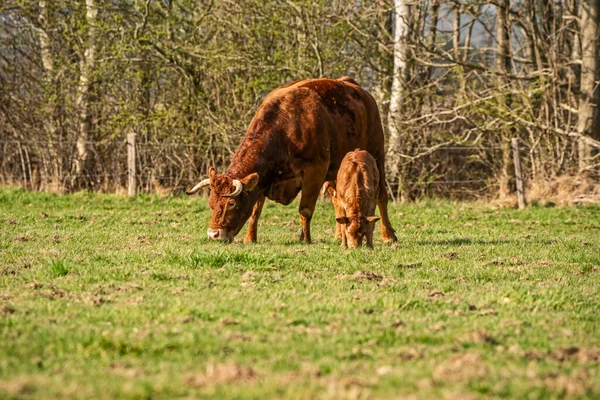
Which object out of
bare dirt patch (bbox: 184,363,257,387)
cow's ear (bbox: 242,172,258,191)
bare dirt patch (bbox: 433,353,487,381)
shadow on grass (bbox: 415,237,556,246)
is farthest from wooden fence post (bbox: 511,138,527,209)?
bare dirt patch (bbox: 184,363,257,387)

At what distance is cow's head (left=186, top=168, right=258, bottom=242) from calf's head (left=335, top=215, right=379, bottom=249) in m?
1.56

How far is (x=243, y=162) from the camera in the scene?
43.1ft

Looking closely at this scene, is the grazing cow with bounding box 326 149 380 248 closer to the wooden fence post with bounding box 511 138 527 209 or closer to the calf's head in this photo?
the calf's head

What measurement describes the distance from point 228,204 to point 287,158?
4.27ft

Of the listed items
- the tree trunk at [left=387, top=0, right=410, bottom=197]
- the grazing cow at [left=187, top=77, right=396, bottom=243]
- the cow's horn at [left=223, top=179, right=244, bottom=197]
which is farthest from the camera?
the tree trunk at [left=387, top=0, right=410, bottom=197]

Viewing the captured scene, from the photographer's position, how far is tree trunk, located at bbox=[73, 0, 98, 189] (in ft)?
79.4

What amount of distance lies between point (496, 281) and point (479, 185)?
16.7m

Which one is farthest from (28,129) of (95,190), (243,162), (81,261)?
(81,261)

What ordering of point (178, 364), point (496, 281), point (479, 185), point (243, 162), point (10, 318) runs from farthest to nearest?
1. point (479, 185)
2. point (243, 162)
3. point (496, 281)
4. point (10, 318)
5. point (178, 364)

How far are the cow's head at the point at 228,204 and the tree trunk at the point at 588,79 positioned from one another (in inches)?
464

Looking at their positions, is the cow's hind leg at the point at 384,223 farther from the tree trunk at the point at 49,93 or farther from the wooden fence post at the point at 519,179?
the tree trunk at the point at 49,93

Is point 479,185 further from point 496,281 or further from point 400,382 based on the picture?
point 400,382

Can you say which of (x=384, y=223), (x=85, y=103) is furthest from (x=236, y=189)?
(x=85, y=103)

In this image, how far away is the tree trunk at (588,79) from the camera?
22.1 meters
